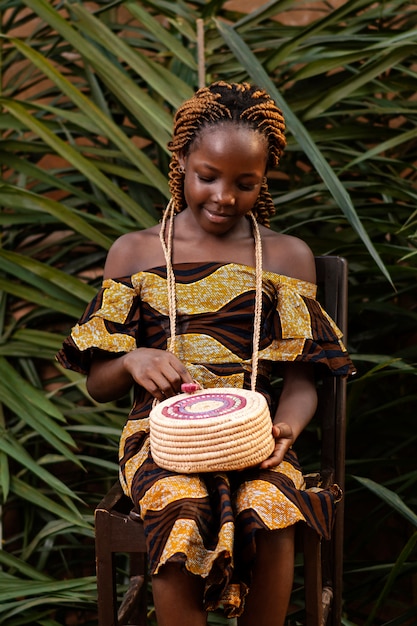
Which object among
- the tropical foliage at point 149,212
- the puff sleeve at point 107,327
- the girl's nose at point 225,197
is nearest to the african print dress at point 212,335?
the puff sleeve at point 107,327

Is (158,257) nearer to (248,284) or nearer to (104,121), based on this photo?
(248,284)

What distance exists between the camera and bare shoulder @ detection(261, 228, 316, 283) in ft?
4.97

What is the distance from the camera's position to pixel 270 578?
3.96ft

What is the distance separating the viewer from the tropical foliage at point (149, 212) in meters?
1.87

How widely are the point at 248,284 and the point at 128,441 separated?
12.0 inches

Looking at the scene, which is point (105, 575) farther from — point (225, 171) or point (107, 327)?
point (225, 171)

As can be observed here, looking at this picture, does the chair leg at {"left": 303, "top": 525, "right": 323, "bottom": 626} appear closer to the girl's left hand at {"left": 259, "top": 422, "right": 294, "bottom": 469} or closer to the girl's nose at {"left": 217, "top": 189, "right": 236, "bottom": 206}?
the girl's left hand at {"left": 259, "top": 422, "right": 294, "bottom": 469}

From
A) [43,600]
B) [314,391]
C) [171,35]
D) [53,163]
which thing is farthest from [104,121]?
[43,600]

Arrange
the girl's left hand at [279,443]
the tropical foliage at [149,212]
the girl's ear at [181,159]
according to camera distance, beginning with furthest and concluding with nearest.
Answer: the tropical foliage at [149,212] → the girl's ear at [181,159] → the girl's left hand at [279,443]

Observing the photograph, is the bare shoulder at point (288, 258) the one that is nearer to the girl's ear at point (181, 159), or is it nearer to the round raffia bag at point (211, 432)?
the girl's ear at point (181, 159)

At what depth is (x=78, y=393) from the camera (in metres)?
2.13

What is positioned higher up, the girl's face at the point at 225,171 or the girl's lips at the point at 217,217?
the girl's face at the point at 225,171

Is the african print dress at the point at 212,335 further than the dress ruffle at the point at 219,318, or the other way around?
the dress ruffle at the point at 219,318

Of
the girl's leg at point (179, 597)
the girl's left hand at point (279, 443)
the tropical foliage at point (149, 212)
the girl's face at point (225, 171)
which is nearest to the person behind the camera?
the girl's leg at point (179, 597)
